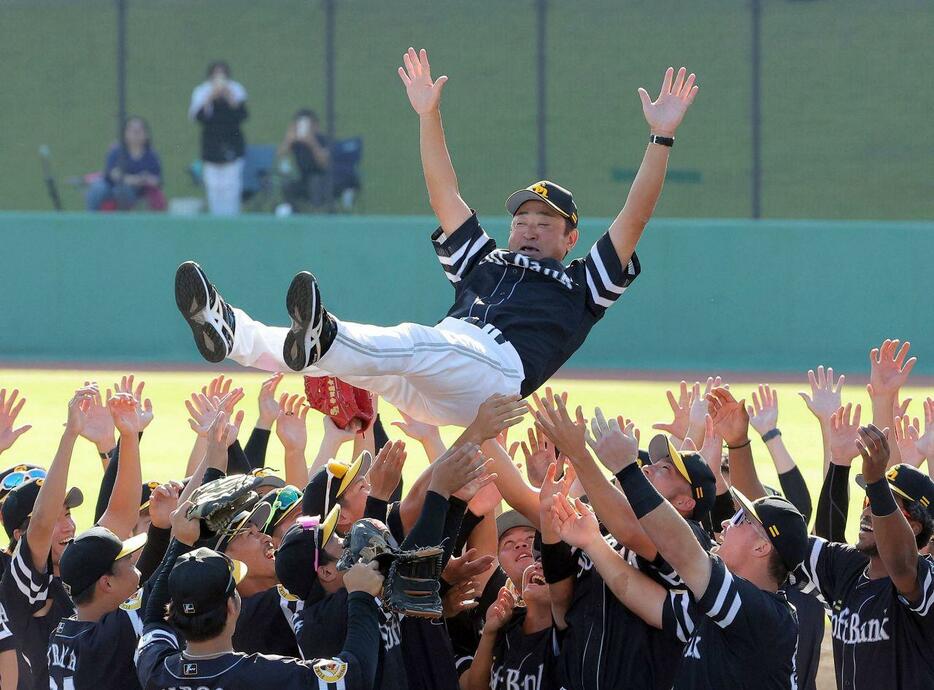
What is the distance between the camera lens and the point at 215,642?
4.04 meters

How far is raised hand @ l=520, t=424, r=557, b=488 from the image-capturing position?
589cm

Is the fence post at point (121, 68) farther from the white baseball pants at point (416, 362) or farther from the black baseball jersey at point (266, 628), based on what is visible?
the black baseball jersey at point (266, 628)

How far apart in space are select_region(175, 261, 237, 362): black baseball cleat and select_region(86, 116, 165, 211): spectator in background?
47.5 ft

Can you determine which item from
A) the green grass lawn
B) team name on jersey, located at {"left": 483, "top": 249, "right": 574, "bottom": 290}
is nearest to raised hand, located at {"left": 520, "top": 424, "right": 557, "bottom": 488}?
team name on jersey, located at {"left": 483, "top": 249, "right": 574, "bottom": 290}

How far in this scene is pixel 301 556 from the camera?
4582mm

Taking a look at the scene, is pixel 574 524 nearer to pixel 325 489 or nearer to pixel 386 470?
pixel 386 470

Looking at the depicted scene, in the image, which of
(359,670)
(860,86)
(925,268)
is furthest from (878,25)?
(359,670)

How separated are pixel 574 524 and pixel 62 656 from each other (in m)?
1.75

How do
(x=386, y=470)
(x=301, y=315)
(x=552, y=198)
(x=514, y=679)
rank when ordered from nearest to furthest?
(x=514, y=679) < (x=301, y=315) < (x=386, y=470) < (x=552, y=198)

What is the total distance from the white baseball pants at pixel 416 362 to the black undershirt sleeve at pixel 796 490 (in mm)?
1433

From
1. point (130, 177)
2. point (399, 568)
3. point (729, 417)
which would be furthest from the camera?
point (130, 177)

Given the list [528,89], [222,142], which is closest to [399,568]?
[222,142]

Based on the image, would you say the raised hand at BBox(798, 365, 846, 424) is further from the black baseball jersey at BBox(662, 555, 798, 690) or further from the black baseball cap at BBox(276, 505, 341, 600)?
the black baseball cap at BBox(276, 505, 341, 600)

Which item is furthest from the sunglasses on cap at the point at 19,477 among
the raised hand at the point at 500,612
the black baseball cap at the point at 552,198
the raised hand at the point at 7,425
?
the black baseball cap at the point at 552,198
